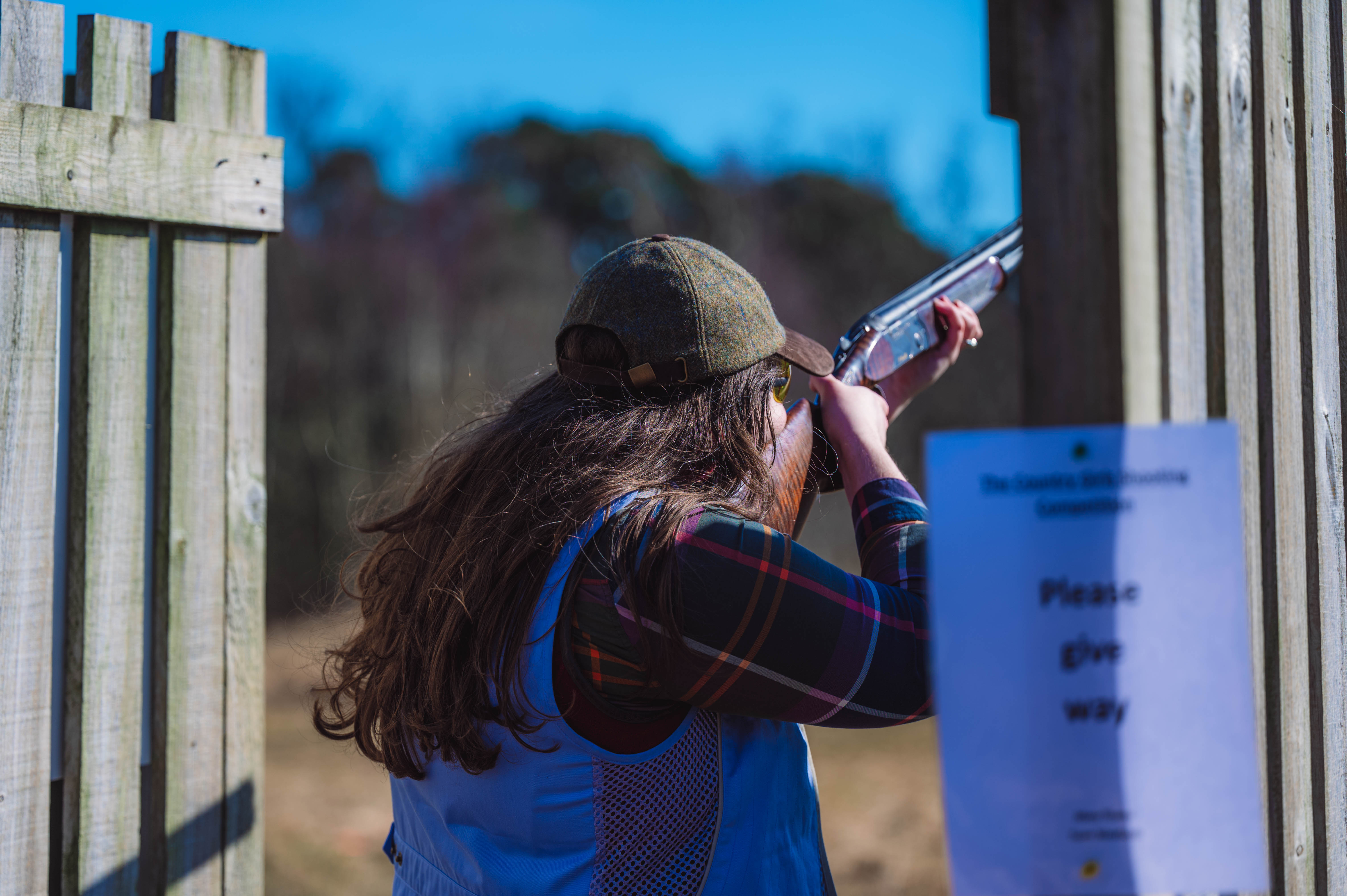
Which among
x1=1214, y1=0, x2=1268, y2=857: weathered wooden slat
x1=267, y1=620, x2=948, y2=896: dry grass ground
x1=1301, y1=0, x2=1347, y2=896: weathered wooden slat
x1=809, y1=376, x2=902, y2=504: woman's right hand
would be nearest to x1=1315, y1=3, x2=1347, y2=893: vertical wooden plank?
x1=1301, y1=0, x2=1347, y2=896: weathered wooden slat

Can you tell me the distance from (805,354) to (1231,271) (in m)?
0.84

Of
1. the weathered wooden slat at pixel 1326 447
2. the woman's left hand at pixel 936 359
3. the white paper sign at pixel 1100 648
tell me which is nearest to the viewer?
the white paper sign at pixel 1100 648

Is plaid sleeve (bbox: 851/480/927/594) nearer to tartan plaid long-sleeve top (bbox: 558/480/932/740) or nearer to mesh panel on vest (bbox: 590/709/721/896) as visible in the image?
tartan plaid long-sleeve top (bbox: 558/480/932/740)

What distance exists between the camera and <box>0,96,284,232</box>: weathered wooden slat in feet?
7.88

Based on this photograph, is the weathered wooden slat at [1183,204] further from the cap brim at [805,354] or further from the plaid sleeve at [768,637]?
the cap brim at [805,354]

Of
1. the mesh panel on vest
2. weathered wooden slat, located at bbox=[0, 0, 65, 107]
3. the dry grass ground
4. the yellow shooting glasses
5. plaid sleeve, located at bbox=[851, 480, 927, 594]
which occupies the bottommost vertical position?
the dry grass ground

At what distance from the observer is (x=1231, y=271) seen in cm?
122

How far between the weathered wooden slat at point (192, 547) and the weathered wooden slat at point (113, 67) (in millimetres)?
333

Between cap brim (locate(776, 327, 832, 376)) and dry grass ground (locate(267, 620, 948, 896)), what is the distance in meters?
3.10

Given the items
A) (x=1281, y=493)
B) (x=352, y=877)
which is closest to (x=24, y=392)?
(x=1281, y=493)

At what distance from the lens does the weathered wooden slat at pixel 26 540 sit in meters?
2.34

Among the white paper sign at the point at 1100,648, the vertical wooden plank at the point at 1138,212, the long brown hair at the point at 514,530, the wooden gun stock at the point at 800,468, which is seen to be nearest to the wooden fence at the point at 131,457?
the long brown hair at the point at 514,530

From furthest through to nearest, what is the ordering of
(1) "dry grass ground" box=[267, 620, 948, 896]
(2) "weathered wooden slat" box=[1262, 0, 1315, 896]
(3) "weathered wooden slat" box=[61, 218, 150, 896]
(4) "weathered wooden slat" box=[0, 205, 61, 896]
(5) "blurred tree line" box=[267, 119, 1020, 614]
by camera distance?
(5) "blurred tree line" box=[267, 119, 1020, 614] < (1) "dry grass ground" box=[267, 620, 948, 896] < (3) "weathered wooden slat" box=[61, 218, 150, 896] < (4) "weathered wooden slat" box=[0, 205, 61, 896] < (2) "weathered wooden slat" box=[1262, 0, 1315, 896]

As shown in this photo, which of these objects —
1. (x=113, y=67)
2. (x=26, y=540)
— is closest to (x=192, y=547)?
(x=26, y=540)
